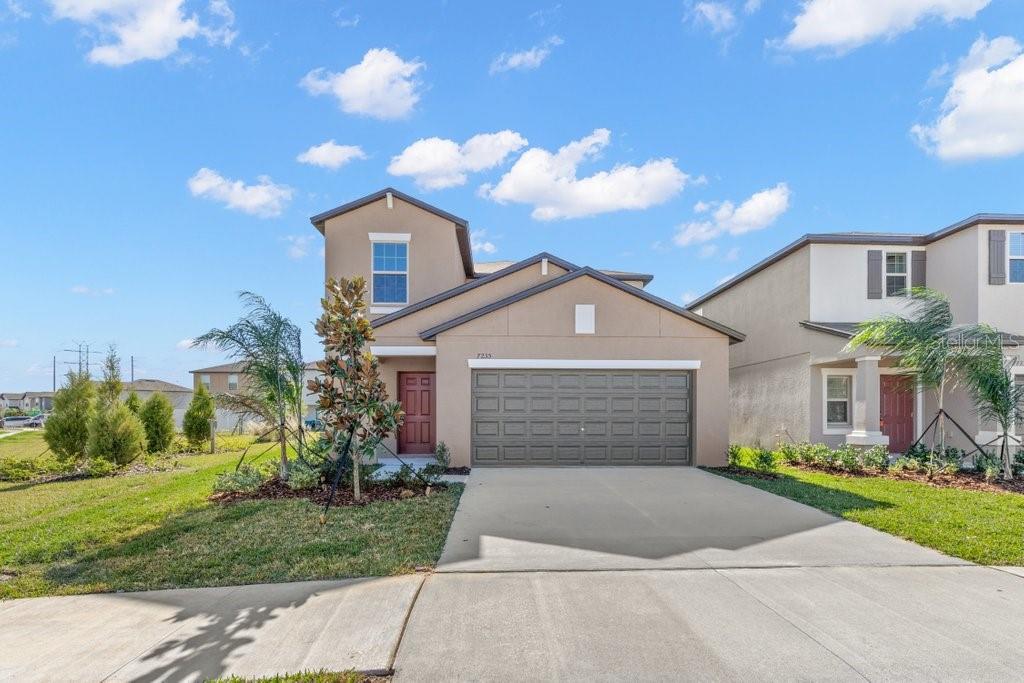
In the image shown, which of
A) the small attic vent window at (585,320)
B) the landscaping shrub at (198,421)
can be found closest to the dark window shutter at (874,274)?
the small attic vent window at (585,320)

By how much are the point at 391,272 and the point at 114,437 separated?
8.17m

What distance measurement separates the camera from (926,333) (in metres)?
11.9

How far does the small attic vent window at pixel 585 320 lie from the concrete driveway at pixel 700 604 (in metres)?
5.26

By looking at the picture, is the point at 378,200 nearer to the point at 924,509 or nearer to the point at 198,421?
the point at 198,421

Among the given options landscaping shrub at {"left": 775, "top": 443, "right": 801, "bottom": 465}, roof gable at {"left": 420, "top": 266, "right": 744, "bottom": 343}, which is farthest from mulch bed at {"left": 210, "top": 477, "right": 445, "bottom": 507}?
landscaping shrub at {"left": 775, "top": 443, "right": 801, "bottom": 465}

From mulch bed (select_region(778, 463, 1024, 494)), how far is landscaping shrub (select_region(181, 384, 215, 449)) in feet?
58.6

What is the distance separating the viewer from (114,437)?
13109 mm

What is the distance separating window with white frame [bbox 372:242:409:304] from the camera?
14.4m

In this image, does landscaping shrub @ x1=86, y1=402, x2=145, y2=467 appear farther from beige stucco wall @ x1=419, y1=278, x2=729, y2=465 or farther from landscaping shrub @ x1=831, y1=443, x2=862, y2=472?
landscaping shrub @ x1=831, y1=443, x2=862, y2=472

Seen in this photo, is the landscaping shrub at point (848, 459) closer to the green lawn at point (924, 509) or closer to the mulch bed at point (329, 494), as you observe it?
the green lawn at point (924, 509)

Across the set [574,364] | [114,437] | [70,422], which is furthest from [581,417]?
[70,422]

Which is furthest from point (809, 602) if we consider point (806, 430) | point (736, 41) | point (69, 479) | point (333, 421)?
point (69, 479)

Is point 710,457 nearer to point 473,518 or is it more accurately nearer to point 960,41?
point 473,518

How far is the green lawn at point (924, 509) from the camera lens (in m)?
6.21
